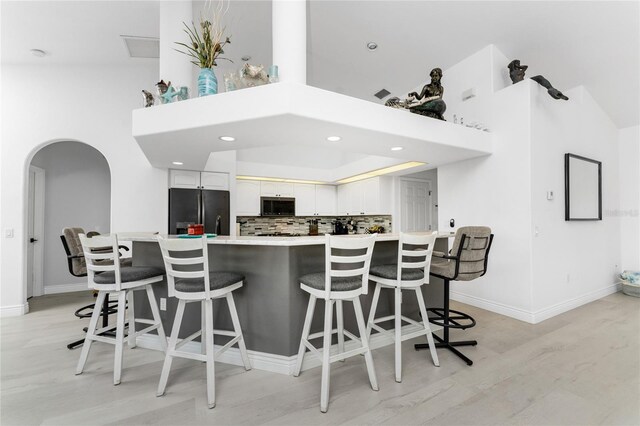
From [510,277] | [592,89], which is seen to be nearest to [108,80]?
[510,277]

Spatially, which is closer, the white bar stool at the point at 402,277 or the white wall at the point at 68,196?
the white bar stool at the point at 402,277

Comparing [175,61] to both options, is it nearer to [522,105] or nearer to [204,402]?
[204,402]

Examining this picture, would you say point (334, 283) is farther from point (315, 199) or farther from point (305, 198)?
point (315, 199)

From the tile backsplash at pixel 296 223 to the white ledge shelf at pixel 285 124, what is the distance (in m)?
2.86

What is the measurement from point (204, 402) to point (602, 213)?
578 centimetres

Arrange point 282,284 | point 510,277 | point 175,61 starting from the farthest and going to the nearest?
point 510,277 < point 175,61 < point 282,284

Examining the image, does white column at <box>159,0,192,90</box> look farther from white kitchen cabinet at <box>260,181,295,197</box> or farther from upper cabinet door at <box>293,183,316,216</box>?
upper cabinet door at <box>293,183,316,216</box>

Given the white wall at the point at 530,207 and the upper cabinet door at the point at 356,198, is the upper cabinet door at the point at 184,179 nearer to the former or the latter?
the upper cabinet door at the point at 356,198

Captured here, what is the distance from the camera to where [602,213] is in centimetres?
430

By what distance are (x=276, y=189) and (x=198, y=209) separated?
1.94 metres

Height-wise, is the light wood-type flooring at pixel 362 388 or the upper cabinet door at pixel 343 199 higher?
the upper cabinet door at pixel 343 199

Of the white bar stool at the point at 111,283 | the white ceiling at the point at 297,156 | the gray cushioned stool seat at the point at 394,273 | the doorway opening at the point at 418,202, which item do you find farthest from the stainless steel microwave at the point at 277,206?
the gray cushioned stool seat at the point at 394,273

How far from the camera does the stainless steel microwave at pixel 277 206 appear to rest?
5.93m

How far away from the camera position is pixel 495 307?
362cm
